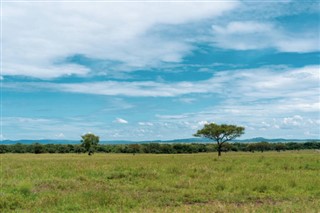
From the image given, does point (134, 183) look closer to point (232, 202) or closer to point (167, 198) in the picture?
point (167, 198)

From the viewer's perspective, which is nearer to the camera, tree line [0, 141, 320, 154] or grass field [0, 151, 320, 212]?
grass field [0, 151, 320, 212]

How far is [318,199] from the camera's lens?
566 inches

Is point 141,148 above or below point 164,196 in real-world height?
below

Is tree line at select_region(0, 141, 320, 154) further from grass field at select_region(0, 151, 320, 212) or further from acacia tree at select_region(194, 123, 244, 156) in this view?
grass field at select_region(0, 151, 320, 212)

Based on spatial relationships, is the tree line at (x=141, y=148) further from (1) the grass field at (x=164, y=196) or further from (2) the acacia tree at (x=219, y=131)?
(1) the grass field at (x=164, y=196)

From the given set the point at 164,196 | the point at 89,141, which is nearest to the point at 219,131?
the point at 89,141

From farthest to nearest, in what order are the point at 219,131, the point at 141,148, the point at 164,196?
the point at 141,148
the point at 219,131
the point at 164,196

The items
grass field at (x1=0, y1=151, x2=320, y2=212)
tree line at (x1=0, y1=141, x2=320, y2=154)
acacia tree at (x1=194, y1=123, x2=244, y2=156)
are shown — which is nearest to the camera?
grass field at (x1=0, y1=151, x2=320, y2=212)

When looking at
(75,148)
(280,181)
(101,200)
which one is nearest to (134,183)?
(101,200)

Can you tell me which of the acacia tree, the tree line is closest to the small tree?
the tree line

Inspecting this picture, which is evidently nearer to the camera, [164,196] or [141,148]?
[164,196]

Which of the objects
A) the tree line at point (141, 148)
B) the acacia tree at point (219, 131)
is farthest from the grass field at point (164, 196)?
the tree line at point (141, 148)

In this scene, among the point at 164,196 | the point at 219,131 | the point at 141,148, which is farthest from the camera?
the point at 141,148

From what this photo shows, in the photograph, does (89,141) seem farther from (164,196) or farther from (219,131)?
(164,196)
